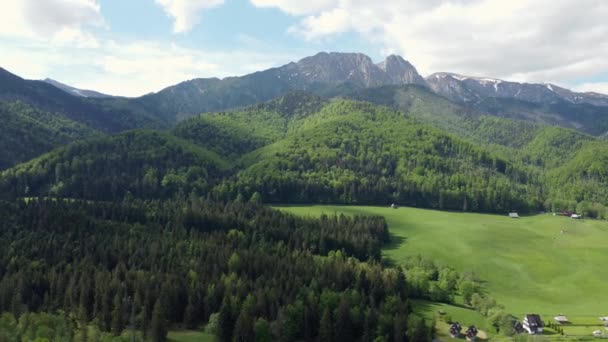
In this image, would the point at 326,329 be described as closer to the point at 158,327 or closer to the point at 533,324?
the point at 158,327

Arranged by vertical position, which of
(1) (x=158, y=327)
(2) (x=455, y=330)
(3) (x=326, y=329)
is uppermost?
(1) (x=158, y=327)

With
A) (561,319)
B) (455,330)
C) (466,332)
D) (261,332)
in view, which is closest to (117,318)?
(261,332)

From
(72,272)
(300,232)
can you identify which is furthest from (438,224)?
(72,272)

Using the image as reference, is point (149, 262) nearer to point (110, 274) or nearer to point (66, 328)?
point (110, 274)

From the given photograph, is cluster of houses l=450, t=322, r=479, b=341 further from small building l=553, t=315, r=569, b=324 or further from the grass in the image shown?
the grass

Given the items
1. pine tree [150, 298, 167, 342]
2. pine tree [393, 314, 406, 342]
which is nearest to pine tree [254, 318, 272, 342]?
pine tree [150, 298, 167, 342]

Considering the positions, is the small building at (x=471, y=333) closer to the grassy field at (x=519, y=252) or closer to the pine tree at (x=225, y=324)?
the grassy field at (x=519, y=252)

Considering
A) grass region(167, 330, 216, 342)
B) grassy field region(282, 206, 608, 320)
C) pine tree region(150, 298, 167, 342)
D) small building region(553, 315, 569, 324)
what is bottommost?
grass region(167, 330, 216, 342)
